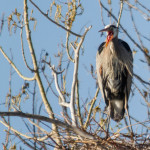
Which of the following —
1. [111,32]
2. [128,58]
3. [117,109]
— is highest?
[111,32]

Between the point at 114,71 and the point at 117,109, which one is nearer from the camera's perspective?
the point at 114,71

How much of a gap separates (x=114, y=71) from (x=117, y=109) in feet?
1.55

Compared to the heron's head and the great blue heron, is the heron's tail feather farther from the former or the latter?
the heron's head

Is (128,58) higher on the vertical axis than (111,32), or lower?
lower

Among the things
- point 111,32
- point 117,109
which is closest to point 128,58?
point 111,32

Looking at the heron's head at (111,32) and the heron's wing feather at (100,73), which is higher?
the heron's head at (111,32)

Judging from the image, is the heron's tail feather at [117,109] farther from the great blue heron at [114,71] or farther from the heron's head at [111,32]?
the heron's head at [111,32]

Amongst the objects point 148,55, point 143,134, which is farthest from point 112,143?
point 148,55

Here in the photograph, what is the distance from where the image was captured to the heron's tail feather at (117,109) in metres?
4.73

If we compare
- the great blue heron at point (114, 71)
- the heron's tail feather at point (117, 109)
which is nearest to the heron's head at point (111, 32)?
the great blue heron at point (114, 71)

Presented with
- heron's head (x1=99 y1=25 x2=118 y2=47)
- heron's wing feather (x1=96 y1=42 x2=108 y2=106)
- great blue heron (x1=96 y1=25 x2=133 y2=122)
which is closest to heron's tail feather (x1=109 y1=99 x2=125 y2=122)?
great blue heron (x1=96 y1=25 x2=133 y2=122)

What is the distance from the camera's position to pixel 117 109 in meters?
4.78

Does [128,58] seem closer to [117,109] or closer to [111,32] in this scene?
[111,32]

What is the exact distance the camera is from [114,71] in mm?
4645
